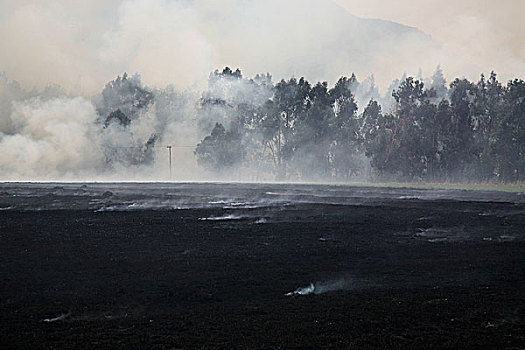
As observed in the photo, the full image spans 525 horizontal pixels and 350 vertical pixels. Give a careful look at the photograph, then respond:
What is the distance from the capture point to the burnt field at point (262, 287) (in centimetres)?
1252

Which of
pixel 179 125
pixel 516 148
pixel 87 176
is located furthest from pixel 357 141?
pixel 87 176

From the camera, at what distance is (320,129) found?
128m

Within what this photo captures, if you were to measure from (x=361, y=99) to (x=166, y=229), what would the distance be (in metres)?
164

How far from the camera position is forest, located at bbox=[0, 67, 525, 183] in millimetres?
105562

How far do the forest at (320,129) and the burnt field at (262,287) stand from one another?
73.9 meters

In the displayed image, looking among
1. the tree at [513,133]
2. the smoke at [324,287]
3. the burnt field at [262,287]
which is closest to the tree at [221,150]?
the tree at [513,133]

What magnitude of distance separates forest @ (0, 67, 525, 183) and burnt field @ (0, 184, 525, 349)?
7389 centimetres

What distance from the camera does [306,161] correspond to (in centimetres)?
13000

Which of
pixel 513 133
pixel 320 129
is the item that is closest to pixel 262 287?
pixel 513 133

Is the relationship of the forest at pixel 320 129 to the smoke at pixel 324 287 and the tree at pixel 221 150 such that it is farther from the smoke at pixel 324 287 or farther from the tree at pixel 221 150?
the smoke at pixel 324 287

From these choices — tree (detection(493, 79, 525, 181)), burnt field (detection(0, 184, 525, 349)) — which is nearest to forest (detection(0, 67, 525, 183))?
tree (detection(493, 79, 525, 181))

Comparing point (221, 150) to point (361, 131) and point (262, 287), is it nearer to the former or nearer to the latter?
point (361, 131)

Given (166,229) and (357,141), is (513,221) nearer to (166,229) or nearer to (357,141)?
(166,229)

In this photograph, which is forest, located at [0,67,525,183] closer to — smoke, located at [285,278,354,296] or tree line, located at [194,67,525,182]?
tree line, located at [194,67,525,182]
